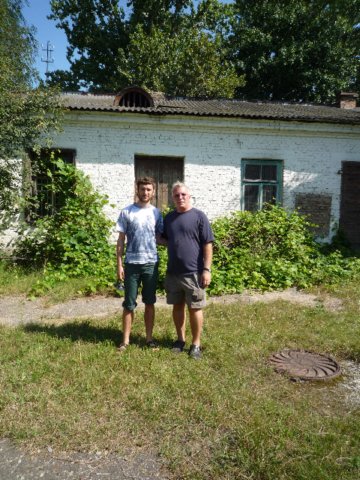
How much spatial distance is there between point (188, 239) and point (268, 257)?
177 inches

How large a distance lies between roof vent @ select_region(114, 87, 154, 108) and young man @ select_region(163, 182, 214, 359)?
657 cm

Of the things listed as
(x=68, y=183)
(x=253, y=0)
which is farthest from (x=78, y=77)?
(x=68, y=183)

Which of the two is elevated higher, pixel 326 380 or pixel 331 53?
pixel 331 53

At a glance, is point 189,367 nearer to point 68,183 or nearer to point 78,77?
point 68,183

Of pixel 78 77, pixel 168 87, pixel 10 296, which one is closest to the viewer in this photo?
pixel 10 296

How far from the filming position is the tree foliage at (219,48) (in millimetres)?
19844

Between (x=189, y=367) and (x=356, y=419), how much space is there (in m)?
1.50

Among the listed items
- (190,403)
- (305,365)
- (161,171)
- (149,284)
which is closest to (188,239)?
(149,284)

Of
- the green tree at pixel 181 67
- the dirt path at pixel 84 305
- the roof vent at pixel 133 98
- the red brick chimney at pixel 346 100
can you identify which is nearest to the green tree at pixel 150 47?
the green tree at pixel 181 67

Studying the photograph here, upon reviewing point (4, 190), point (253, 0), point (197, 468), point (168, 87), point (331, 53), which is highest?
point (253, 0)

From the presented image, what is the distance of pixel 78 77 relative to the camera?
24.9 metres

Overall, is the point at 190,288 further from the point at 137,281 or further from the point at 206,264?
the point at 137,281

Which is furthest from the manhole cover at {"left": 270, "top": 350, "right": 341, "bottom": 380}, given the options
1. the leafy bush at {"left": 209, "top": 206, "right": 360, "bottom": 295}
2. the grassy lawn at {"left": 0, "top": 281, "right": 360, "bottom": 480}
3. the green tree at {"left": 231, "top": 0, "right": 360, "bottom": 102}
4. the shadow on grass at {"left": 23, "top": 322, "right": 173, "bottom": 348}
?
the green tree at {"left": 231, "top": 0, "right": 360, "bottom": 102}

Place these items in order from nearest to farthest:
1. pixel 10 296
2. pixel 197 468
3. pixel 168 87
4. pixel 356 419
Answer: pixel 197 468
pixel 356 419
pixel 10 296
pixel 168 87
